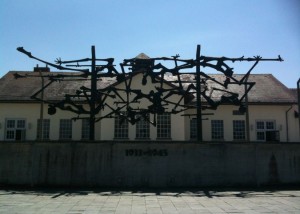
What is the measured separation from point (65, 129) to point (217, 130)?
1342cm

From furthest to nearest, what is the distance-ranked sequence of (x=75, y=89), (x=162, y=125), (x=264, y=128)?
(x=75, y=89) < (x=264, y=128) < (x=162, y=125)

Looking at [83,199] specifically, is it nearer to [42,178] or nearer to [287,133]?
[42,178]

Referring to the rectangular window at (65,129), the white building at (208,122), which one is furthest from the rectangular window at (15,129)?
the rectangular window at (65,129)

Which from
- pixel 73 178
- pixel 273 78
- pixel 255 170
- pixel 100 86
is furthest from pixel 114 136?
pixel 273 78

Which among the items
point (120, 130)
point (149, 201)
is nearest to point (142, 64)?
point (149, 201)

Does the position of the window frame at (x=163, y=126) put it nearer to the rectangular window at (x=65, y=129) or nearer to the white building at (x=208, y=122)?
the white building at (x=208, y=122)

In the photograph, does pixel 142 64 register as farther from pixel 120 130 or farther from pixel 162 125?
pixel 120 130

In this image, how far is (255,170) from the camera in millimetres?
17766

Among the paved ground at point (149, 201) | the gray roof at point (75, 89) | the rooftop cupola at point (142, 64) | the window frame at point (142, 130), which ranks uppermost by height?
the gray roof at point (75, 89)

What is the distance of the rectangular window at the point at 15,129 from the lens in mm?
31469

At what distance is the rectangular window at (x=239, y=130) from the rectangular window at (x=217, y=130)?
115cm

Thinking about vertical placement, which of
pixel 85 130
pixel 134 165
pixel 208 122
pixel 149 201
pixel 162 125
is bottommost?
pixel 149 201

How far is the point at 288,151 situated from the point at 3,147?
14.2 metres

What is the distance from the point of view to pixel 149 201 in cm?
1338
